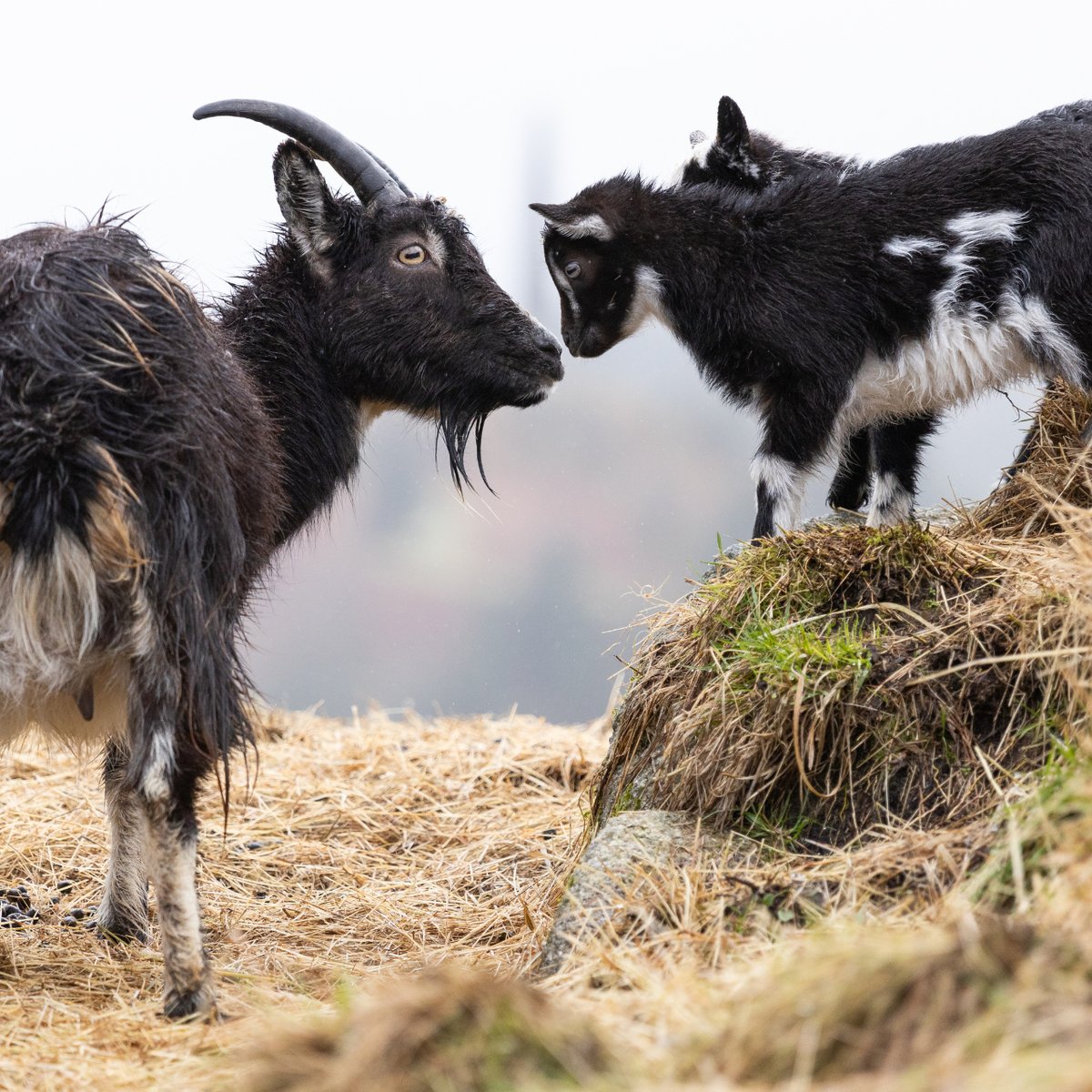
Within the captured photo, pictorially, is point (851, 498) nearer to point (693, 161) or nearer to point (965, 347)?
point (965, 347)

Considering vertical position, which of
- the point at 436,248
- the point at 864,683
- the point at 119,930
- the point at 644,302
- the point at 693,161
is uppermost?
the point at 693,161

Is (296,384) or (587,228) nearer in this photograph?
(296,384)

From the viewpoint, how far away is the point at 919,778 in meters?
3.04

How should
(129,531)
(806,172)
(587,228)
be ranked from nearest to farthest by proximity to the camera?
(129,531) → (806,172) → (587,228)

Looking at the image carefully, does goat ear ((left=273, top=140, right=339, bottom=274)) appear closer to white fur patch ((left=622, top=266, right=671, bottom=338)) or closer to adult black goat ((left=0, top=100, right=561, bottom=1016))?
adult black goat ((left=0, top=100, right=561, bottom=1016))

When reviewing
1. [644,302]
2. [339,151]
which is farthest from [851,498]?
[339,151]

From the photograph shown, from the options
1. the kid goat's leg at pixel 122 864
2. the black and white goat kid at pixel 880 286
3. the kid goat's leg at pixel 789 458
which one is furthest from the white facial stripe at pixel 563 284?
the kid goat's leg at pixel 122 864

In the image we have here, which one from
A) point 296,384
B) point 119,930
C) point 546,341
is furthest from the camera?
point 546,341

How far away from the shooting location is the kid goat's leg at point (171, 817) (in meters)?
2.77

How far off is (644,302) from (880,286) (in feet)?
3.20

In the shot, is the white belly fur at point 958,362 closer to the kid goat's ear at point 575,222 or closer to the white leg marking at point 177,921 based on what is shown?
the kid goat's ear at point 575,222

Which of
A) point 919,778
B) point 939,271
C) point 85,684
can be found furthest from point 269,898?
point 939,271

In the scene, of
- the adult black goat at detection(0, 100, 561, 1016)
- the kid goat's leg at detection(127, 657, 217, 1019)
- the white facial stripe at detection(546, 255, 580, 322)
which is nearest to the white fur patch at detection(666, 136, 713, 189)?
the white facial stripe at detection(546, 255, 580, 322)

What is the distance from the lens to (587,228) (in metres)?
5.04
